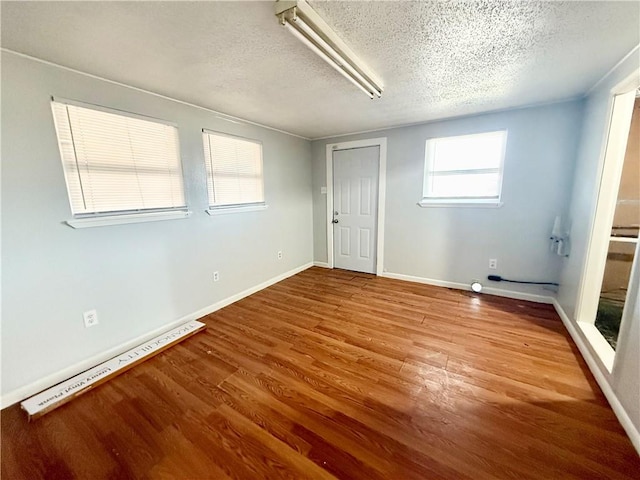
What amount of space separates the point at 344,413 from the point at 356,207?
3024 mm

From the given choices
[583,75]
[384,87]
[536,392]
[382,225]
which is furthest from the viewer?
[382,225]

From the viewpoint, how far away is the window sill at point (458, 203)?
10.1 ft

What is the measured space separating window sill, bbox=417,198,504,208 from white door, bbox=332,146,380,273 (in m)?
0.72

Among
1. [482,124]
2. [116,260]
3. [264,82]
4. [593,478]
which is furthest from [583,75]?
[116,260]

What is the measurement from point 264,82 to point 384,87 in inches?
40.7

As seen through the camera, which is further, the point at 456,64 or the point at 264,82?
the point at 264,82

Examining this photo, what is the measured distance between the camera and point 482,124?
3.03 m

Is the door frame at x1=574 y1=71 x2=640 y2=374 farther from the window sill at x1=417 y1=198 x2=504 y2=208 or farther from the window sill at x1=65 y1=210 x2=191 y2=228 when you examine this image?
the window sill at x1=65 y1=210 x2=191 y2=228

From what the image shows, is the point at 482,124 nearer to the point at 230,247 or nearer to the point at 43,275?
the point at 230,247

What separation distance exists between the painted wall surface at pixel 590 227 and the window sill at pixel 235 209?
3.34 m

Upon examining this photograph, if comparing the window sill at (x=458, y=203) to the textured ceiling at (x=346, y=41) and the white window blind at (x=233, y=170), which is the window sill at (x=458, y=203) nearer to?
the textured ceiling at (x=346, y=41)

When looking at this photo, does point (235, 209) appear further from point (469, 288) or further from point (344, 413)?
point (469, 288)

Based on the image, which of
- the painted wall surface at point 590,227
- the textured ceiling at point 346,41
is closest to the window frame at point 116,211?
the textured ceiling at point 346,41

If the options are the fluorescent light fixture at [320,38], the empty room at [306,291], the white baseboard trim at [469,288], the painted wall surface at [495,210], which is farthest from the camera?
the white baseboard trim at [469,288]
